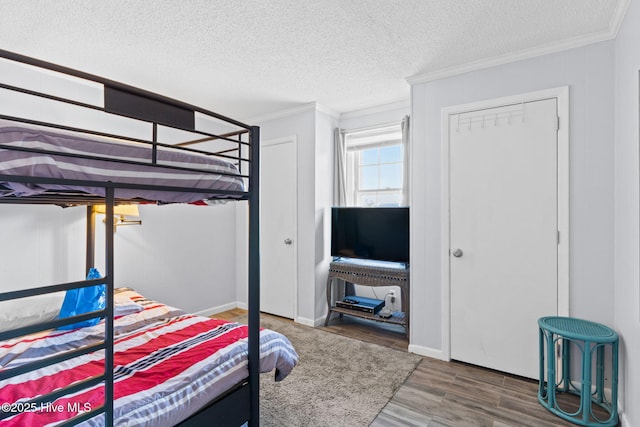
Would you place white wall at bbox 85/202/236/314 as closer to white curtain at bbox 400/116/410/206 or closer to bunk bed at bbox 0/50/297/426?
bunk bed at bbox 0/50/297/426

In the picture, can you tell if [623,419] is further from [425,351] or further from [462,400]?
[425,351]

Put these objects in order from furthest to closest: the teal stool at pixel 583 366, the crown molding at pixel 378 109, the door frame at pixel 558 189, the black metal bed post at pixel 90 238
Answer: the crown molding at pixel 378 109 → the black metal bed post at pixel 90 238 → the door frame at pixel 558 189 → the teal stool at pixel 583 366

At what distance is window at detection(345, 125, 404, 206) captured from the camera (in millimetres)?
3840

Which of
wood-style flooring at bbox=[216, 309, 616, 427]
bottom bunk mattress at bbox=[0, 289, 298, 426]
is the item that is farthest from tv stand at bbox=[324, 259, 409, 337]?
bottom bunk mattress at bbox=[0, 289, 298, 426]

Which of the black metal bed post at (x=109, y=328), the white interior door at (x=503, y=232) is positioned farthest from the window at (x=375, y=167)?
the black metal bed post at (x=109, y=328)

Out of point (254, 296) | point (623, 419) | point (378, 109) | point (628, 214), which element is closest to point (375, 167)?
point (378, 109)

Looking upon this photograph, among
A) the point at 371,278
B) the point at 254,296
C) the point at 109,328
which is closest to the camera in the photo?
the point at 109,328

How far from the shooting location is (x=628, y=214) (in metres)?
1.89

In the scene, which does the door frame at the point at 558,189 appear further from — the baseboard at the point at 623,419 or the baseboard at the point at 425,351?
the baseboard at the point at 623,419

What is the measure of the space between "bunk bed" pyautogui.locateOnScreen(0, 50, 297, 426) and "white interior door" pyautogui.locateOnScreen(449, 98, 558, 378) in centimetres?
166

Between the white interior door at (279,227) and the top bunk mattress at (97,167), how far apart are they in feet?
7.92

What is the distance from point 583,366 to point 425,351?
1171 mm

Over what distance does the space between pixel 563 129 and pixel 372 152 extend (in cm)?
200

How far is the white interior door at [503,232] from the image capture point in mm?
2434
